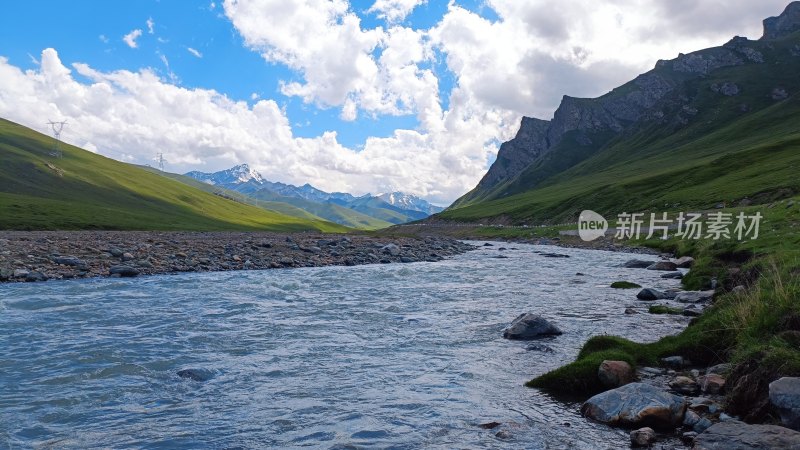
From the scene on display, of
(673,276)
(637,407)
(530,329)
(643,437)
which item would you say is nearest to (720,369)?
(637,407)

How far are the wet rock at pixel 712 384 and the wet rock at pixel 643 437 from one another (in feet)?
9.78

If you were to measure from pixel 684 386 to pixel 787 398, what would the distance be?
337 centimetres

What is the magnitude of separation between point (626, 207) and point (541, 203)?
46474 millimetres

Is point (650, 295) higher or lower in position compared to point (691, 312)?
higher

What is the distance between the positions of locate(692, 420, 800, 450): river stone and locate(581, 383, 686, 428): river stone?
1.30 m

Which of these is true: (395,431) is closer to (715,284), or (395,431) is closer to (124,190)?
(715,284)

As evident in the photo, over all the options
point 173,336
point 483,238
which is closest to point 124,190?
point 483,238

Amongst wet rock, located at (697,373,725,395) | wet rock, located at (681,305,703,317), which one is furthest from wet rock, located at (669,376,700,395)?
wet rock, located at (681,305,703,317)

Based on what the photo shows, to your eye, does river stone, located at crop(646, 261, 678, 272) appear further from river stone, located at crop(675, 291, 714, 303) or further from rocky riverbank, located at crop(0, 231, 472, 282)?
rocky riverbank, located at crop(0, 231, 472, 282)

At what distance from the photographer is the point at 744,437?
8.61m

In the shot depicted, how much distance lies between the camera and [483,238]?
130 meters

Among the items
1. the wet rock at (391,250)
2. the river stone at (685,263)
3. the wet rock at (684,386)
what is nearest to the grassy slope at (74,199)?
the wet rock at (391,250)

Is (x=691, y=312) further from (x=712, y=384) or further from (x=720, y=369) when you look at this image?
(x=712, y=384)

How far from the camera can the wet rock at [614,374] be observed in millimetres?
13047
